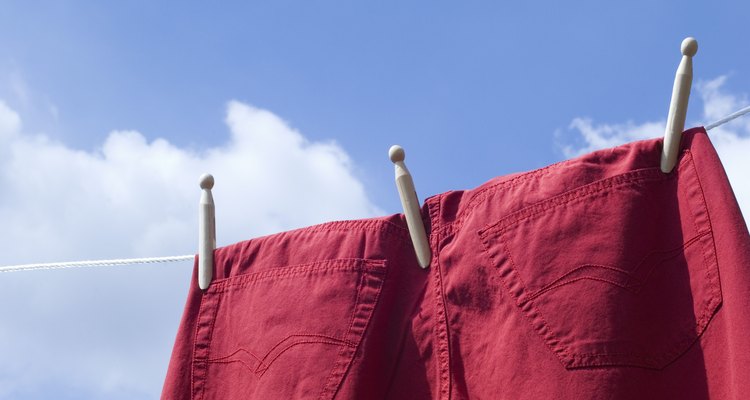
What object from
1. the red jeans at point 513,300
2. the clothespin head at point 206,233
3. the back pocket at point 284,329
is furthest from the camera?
the clothespin head at point 206,233

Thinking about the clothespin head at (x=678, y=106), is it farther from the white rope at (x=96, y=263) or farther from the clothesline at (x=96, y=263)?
the white rope at (x=96, y=263)

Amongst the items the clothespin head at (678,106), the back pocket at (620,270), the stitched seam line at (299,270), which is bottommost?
the back pocket at (620,270)

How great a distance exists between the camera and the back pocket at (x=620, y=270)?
90cm

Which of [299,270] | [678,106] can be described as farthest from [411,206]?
[678,106]

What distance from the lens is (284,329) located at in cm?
113

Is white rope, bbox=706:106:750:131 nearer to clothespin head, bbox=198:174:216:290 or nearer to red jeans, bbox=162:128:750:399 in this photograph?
red jeans, bbox=162:128:750:399

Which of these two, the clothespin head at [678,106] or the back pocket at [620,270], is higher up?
the clothespin head at [678,106]

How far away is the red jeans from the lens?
89 cm

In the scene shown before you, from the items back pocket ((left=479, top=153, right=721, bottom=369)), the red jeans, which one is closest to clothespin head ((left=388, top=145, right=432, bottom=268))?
the red jeans

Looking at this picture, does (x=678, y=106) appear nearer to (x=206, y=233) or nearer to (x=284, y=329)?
(x=284, y=329)

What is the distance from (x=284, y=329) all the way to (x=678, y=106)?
547mm

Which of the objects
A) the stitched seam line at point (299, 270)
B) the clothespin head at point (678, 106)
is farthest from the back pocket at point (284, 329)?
the clothespin head at point (678, 106)

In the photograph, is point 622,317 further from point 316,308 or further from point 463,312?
point 316,308

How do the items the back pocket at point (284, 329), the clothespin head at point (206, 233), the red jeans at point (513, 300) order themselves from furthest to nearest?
the clothespin head at point (206, 233)
the back pocket at point (284, 329)
the red jeans at point (513, 300)
